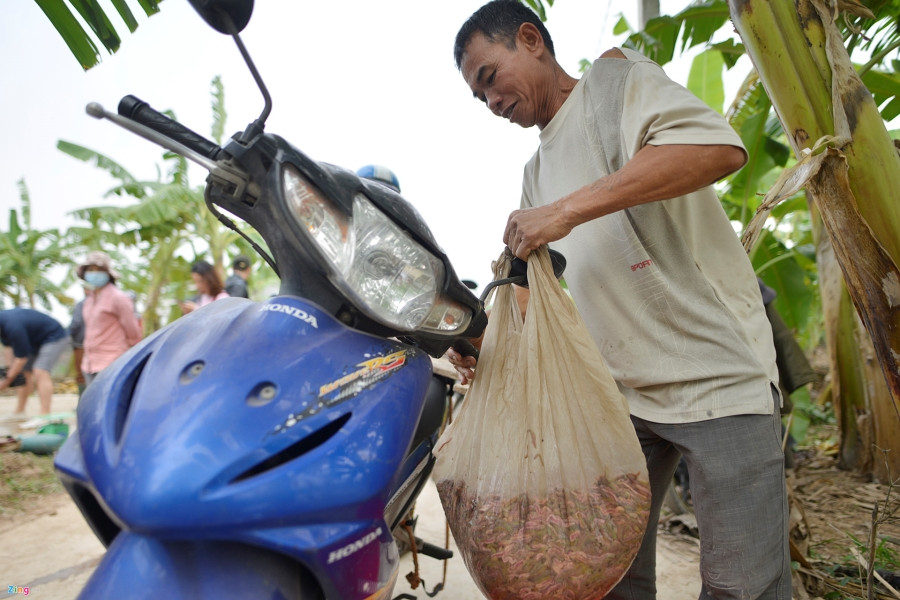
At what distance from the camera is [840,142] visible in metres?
1.65

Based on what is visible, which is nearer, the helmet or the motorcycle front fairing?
the motorcycle front fairing

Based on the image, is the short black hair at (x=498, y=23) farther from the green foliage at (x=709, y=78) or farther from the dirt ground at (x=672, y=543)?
the green foliage at (x=709, y=78)

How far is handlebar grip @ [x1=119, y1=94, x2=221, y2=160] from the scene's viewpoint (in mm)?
914

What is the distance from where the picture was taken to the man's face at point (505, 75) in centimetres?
152

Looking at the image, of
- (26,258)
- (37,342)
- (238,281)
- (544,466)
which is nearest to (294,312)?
(544,466)

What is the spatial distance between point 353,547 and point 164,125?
72cm

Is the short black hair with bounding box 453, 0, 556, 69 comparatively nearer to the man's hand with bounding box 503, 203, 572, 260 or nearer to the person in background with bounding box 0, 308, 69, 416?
the man's hand with bounding box 503, 203, 572, 260

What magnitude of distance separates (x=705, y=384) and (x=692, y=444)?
0.47 feet

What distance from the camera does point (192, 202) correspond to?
350 inches

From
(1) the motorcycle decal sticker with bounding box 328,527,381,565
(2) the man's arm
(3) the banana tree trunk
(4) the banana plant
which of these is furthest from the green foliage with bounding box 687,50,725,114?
(4) the banana plant

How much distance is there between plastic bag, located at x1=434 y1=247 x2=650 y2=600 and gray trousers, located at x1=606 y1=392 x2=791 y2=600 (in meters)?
0.20

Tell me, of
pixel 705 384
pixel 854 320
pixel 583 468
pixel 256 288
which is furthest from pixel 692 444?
pixel 256 288

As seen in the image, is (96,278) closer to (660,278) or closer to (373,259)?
(373,259)

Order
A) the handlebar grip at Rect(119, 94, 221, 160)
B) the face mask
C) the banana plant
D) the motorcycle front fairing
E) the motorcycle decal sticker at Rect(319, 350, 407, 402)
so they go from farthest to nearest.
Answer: the banana plant < the face mask < the handlebar grip at Rect(119, 94, 221, 160) < the motorcycle decal sticker at Rect(319, 350, 407, 402) < the motorcycle front fairing
